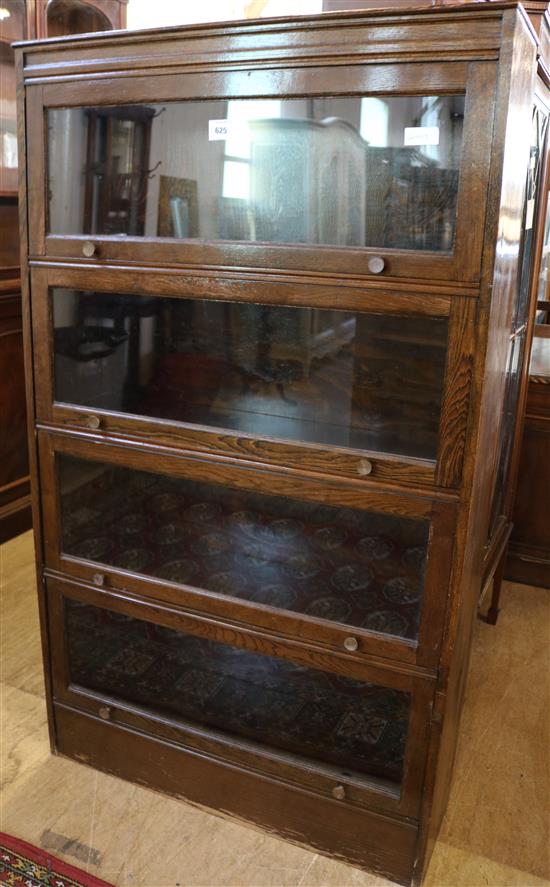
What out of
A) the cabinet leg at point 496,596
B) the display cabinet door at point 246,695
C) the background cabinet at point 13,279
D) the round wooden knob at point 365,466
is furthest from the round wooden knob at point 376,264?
the background cabinet at point 13,279

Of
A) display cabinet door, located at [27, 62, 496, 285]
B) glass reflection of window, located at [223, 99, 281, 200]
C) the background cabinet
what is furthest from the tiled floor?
glass reflection of window, located at [223, 99, 281, 200]

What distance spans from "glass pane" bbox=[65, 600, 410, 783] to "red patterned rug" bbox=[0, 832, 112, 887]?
1.19 ft

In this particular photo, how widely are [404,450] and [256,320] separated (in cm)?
37

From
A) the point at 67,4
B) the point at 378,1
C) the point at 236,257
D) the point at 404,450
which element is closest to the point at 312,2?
the point at 67,4

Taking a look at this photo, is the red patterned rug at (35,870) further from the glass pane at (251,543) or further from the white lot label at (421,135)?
the white lot label at (421,135)

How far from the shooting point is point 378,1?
2.01 metres

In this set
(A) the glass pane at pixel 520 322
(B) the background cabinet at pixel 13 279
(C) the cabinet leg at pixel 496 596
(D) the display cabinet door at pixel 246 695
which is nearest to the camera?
(D) the display cabinet door at pixel 246 695

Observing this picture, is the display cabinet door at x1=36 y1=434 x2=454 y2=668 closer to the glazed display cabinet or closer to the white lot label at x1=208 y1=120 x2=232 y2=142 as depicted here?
the glazed display cabinet

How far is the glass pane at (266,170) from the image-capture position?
51.0 inches

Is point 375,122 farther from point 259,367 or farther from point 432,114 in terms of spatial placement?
point 259,367

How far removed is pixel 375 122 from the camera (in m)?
1.31

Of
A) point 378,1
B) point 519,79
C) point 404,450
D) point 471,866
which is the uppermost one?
point 378,1

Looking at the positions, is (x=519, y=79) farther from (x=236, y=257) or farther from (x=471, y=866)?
(x=471, y=866)

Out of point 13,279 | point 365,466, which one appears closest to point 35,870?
point 365,466
